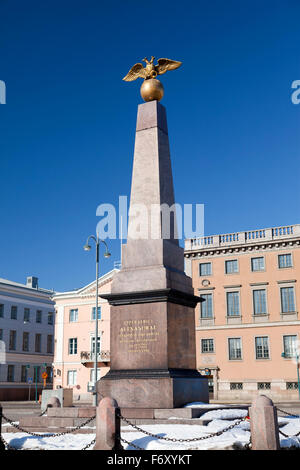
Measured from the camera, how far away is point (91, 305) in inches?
2098

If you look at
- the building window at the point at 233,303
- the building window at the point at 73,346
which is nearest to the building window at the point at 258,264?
the building window at the point at 233,303

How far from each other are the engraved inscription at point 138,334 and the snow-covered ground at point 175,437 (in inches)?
91.4

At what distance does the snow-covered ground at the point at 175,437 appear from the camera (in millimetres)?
9391

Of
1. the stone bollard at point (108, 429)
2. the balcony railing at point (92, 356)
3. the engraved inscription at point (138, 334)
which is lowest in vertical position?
the stone bollard at point (108, 429)

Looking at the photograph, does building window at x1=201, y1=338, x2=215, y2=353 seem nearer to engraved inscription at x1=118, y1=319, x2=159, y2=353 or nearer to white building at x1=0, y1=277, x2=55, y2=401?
white building at x1=0, y1=277, x2=55, y2=401

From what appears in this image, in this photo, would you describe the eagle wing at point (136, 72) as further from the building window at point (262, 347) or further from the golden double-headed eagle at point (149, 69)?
the building window at point (262, 347)

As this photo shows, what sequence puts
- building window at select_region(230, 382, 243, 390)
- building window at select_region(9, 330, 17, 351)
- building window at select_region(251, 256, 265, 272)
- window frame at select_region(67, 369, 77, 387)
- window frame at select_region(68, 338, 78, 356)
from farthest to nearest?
building window at select_region(9, 330, 17, 351), window frame at select_region(68, 338, 78, 356), window frame at select_region(67, 369, 77, 387), building window at select_region(251, 256, 265, 272), building window at select_region(230, 382, 243, 390)

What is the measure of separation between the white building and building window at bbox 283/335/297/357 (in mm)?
24766

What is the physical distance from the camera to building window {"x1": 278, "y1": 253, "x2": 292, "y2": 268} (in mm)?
44844

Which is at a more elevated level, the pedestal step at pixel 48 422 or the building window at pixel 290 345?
the building window at pixel 290 345

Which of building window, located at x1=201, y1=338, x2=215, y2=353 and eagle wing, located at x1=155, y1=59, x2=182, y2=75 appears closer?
eagle wing, located at x1=155, y1=59, x2=182, y2=75

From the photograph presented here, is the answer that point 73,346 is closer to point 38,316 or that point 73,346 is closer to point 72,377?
point 72,377

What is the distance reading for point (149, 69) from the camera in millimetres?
16453

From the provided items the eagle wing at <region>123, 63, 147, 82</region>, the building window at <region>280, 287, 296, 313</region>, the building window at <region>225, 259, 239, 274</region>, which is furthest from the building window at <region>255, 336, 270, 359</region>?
the eagle wing at <region>123, 63, 147, 82</region>
